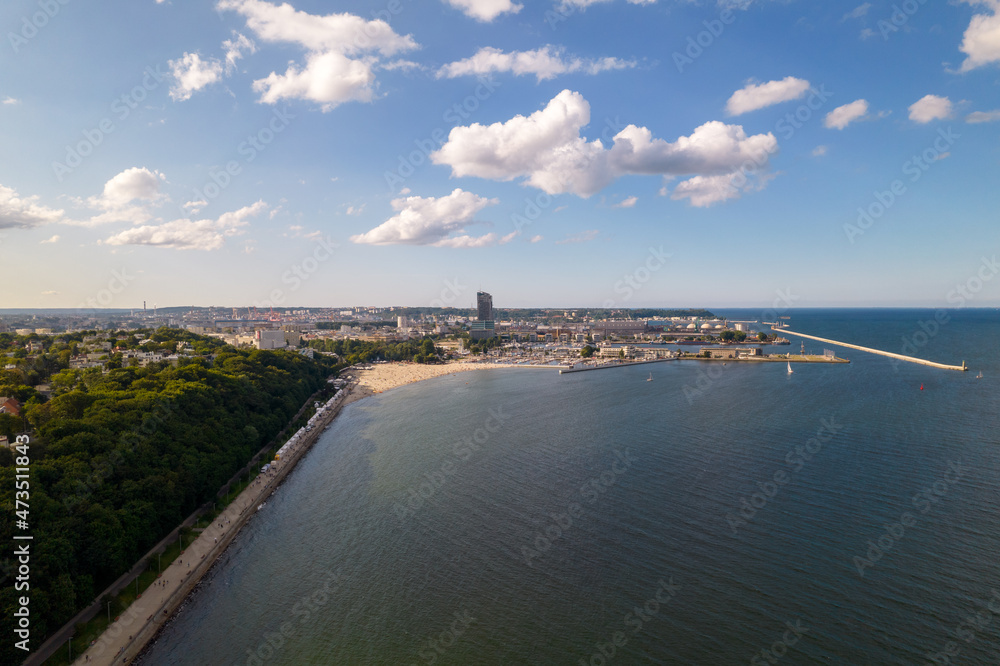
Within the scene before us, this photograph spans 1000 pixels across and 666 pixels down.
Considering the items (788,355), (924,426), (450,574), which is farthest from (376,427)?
(788,355)

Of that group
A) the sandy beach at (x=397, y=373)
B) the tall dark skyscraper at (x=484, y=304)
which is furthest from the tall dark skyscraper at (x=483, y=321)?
the sandy beach at (x=397, y=373)

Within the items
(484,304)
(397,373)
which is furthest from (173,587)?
(484,304)

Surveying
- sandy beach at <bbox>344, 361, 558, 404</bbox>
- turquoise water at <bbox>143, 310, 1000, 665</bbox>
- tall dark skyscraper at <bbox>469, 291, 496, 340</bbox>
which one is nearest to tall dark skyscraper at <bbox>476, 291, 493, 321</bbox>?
tall dark skyscraper at <bbox>469, 291, 496, 340</bbox>

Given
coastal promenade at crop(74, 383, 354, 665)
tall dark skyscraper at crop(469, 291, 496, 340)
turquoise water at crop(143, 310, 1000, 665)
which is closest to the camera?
coastal promenade at crop(74, 383, 354, 665)

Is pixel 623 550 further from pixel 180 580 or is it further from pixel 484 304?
pixel 484 304

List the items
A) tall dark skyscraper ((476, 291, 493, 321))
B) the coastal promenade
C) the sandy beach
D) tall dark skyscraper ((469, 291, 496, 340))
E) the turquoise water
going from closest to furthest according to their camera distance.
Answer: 1. the coastal promenade
2. the turquoise water
3. the sandy beach
4. tall dark skyscraper ((469, 291, 496, 340))
5. tall dark skyscraper ((476, 291, 493, 321))

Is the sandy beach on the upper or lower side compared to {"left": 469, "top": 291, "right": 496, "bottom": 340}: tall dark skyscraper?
lower

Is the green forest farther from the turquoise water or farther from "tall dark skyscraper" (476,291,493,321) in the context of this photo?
"tall dark skyscraper" (476,291,493,321)
